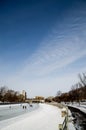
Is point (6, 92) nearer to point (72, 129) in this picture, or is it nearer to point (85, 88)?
point (85, 88)

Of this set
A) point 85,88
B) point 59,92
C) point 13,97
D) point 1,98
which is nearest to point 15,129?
point 85,88

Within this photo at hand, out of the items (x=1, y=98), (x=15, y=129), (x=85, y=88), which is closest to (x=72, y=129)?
(x=15, y=129)

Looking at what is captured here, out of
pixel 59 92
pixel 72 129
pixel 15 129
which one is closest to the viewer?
pixel 72 129

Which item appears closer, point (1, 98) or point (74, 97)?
point (74, 97)

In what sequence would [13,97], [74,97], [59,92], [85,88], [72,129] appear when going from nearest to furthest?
[72,129] < [85,88] < [74,97] < [13,97] < [59,92]

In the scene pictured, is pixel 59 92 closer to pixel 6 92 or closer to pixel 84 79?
pixel 6 92

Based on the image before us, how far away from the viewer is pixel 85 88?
240ft

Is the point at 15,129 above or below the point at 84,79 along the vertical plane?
below

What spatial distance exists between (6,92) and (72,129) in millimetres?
132245

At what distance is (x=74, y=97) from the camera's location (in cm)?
11612

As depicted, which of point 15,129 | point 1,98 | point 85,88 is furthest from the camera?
point 1,98

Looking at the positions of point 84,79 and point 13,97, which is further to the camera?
point 13,97

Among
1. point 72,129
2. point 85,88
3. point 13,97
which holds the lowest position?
point 72,129

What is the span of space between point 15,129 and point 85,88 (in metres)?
54.1
